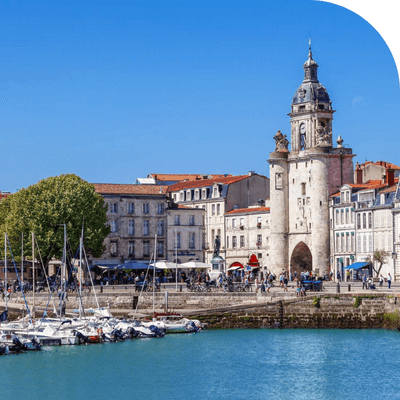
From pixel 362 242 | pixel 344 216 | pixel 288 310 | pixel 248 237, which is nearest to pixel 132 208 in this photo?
pixel 248 237

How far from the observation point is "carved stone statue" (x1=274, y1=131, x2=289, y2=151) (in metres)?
74.2

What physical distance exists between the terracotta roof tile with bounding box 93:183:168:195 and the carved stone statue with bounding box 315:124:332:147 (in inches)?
486

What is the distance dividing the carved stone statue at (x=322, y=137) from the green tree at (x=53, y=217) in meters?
16.1

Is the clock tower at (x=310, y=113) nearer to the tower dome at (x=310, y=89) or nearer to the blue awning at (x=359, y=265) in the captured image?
the tower dome at (x=310, y=89)

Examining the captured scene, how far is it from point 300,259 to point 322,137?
8.19 m

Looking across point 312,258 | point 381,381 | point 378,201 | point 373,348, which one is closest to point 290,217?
point 312,258

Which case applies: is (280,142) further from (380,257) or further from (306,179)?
(380,257)

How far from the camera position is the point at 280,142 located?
2921 inches

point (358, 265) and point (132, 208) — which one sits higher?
point (132, 208)

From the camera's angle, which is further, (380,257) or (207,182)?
(207,182)

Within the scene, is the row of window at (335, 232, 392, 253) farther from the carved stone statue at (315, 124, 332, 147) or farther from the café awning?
the carved stone statue at (315, 124, 332, 147)

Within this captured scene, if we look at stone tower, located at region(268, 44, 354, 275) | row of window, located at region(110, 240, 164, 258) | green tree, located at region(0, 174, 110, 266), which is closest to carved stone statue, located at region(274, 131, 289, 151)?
stone tower, located at region(268, 44, 354, 275)

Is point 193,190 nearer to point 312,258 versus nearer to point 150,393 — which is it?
point 312,258

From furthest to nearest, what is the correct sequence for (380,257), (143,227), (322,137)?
1. (143,227)
2. (322,137)
3. (380,257)
